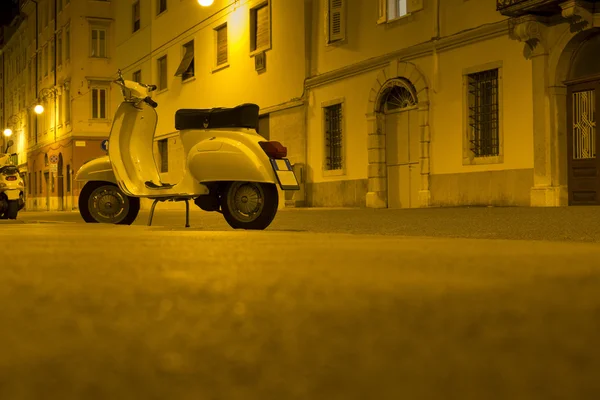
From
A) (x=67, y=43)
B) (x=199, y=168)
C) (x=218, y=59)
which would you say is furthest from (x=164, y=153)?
(x=199, y=168)

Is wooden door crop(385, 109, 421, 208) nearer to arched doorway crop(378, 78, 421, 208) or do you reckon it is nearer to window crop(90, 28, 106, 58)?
arched doorway crop(378, 78, 421, 208)

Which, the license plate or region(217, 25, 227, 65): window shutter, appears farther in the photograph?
region(217, 25, 227, 65): window shutter

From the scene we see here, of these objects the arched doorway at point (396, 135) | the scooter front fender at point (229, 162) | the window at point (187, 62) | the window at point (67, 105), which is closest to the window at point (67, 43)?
the window at point (67, 105)

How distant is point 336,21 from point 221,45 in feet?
21.0

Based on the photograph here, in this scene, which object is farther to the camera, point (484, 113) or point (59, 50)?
point (59, 50)

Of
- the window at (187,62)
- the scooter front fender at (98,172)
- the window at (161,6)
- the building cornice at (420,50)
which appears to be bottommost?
the scooter front fender at (98,172)

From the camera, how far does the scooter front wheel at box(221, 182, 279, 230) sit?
8.59 meters

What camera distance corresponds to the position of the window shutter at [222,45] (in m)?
25.7

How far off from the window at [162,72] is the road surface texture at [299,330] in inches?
1057

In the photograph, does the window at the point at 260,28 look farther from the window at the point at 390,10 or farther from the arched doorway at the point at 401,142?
the arched doorway at the point at 401,142

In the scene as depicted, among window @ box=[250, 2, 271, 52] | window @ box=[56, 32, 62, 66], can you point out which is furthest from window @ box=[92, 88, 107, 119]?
window @ box=[250, 2, 271, 52]

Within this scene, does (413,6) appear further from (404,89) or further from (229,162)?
(229,162)

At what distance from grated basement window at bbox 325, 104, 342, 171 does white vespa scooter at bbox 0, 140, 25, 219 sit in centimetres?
746

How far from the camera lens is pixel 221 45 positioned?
25906 mm
